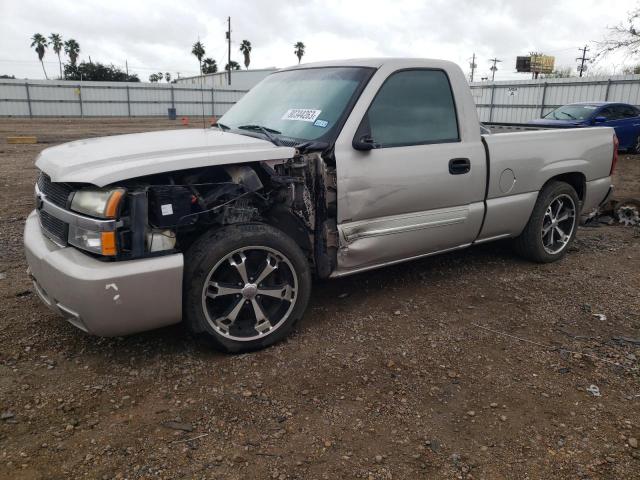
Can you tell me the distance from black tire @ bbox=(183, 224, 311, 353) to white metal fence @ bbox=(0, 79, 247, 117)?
101ft

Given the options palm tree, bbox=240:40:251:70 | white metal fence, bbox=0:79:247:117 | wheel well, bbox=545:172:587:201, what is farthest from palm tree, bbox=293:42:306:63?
wheel well, bbox=545:172:587:201

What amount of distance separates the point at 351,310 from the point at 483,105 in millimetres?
24900

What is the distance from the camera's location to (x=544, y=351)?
11.2 ft

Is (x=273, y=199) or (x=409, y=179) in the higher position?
(x=409, y=179)

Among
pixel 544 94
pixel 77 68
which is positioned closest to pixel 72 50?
pixel 77 68

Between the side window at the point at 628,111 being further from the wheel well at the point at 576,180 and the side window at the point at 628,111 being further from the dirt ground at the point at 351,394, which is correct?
the dirt ground at the point at 351,394

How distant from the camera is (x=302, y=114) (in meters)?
3.80

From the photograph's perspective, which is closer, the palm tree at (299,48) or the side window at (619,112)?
the side window at (619,112)

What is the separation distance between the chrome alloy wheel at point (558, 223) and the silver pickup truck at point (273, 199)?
468 mm

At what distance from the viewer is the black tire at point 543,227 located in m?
4.90

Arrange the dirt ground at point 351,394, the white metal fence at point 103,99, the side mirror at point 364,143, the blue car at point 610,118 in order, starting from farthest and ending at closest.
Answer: the white metal fence at point 103,99 < the blue car at point 610,118 < the side mirror at point 364,143 < the dirt ground at point 351,394

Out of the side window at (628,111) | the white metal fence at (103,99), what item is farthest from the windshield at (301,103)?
the white metal fence at (103,99)

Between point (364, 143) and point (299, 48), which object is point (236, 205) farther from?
point (299, 48)

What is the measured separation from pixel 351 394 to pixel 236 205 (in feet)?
4.39
